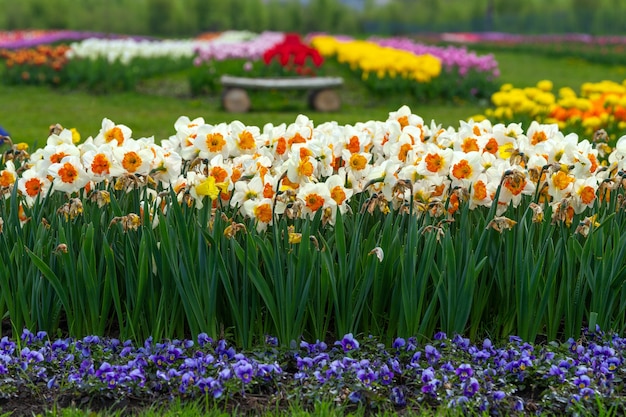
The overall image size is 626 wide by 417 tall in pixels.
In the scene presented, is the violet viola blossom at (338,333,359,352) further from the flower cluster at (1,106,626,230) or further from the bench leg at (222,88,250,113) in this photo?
the bench leg at (222,88,250,113)

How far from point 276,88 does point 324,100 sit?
2.18 ft

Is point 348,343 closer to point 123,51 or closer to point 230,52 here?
point 230,52

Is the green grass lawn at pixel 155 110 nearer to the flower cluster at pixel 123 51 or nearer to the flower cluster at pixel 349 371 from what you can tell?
the flower cluster at pixel 123 51

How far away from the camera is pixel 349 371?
2.56 meters

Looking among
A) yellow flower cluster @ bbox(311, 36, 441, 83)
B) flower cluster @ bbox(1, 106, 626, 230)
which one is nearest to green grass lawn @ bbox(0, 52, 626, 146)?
yellow flower cluster @ bbox(311, 36, 441, 83)

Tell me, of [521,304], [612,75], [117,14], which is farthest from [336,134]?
[117,14]

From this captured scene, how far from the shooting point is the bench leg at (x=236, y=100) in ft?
34.2

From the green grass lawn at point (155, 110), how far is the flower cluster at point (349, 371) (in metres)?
5.54

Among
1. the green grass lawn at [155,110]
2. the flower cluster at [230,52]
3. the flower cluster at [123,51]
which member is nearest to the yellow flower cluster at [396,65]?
the green grass lawn at [155,110]

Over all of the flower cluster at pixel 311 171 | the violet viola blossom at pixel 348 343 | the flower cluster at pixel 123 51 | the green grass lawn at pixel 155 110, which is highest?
the flower cluster at pixel 311 171

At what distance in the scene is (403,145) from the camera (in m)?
3.48

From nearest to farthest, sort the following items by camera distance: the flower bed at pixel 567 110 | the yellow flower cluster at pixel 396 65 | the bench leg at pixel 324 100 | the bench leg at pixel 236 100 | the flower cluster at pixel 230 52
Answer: the flower bed at pixel 567 110 → the bench leg at pixel 236 100 → the bench leg at pixel 324 100 → the yellow flower cluster at pixel 396 65 → the flower cluster at pixel 230 52

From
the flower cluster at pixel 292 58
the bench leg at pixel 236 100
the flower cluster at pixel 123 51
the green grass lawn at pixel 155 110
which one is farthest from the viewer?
the flower cluster at pixel 123 51

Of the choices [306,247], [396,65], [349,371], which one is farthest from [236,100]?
[349,371]
